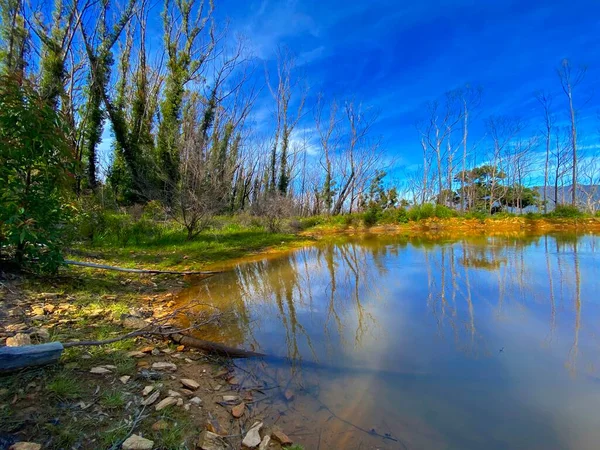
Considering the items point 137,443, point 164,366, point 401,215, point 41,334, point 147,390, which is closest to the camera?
point 137,443

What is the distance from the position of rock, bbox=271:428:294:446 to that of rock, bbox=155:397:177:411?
0.73 metres

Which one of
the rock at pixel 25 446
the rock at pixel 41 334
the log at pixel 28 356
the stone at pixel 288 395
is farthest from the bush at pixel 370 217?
the rock at pixel 25 446

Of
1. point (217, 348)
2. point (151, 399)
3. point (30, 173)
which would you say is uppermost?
point (30, 173)

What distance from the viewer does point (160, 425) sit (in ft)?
6.07

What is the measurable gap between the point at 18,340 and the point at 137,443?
162 centimetres

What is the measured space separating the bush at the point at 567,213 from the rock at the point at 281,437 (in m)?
24.6

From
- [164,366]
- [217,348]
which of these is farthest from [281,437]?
[217,348]

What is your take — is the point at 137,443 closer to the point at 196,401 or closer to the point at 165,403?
the point at 165,403

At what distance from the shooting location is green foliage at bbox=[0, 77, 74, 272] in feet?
11.2

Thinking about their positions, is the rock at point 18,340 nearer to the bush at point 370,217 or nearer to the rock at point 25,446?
the rock at point 25,446

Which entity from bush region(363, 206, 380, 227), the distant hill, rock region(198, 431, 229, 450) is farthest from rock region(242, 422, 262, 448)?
the distant hill

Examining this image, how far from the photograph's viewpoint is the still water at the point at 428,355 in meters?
2.08

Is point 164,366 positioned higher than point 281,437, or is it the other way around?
point 164,366

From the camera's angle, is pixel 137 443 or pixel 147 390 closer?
pixel 137 443
